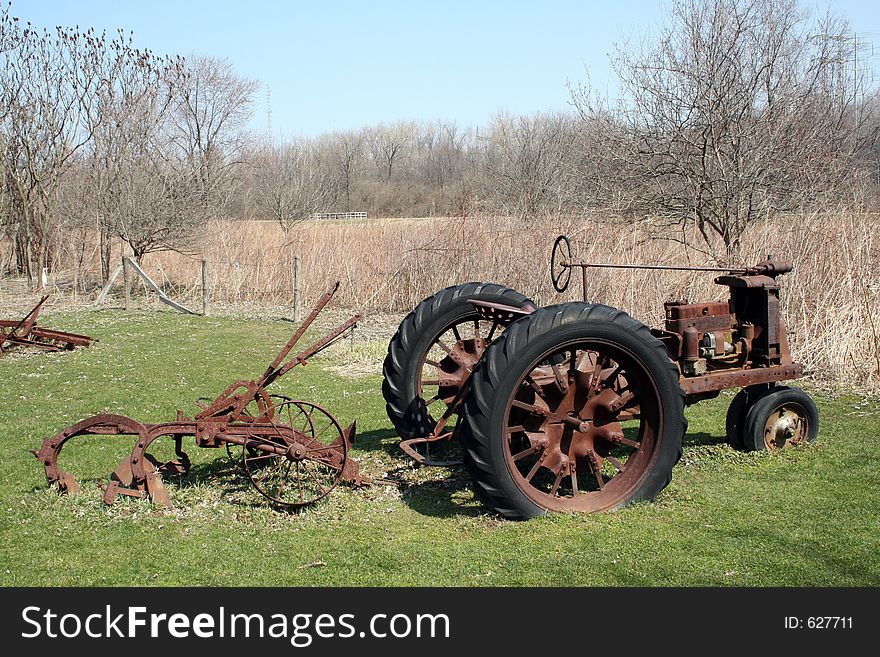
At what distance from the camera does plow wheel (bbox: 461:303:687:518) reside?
196 inches

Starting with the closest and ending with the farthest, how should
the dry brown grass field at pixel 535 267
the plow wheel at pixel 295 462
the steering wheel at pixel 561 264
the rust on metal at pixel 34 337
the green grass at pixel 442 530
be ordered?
the green grass at pixel 442 530, the plow wheel at pixel 295 462, the steering wheel at pixel 561 264, the dry brown grass field at pixel 535 267, the rust on metal at pixel 34 337

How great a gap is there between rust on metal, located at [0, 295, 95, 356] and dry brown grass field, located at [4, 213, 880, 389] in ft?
20.1

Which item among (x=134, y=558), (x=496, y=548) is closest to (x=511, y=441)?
(x=496, y=548)

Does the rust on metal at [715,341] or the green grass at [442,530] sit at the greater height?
the rust on metal at [715,341]

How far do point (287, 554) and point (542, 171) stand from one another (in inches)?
921

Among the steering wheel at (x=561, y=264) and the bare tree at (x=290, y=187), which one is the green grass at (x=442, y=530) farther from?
the bare tree at (x=290, y=187)

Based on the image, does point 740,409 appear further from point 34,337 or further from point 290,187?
point 290,187

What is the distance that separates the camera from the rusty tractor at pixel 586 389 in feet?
16.4

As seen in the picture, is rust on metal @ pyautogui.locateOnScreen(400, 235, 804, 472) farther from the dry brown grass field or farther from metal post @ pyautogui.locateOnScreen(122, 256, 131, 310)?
metal post @ pyautogui.locateOnScreen(122, 256, 131, 310)

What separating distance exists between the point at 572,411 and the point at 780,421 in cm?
228

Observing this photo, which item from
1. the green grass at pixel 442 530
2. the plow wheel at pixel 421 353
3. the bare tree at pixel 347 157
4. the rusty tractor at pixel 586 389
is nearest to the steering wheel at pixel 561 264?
the rusty tractor at pixel 586 389

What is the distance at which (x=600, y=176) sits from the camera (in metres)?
14.8

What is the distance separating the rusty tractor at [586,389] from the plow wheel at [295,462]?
0.52 m

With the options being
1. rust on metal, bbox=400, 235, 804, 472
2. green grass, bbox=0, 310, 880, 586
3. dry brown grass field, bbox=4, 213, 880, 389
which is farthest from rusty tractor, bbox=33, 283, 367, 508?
dry brown grass field, bbox=4, 213, 880, 389
